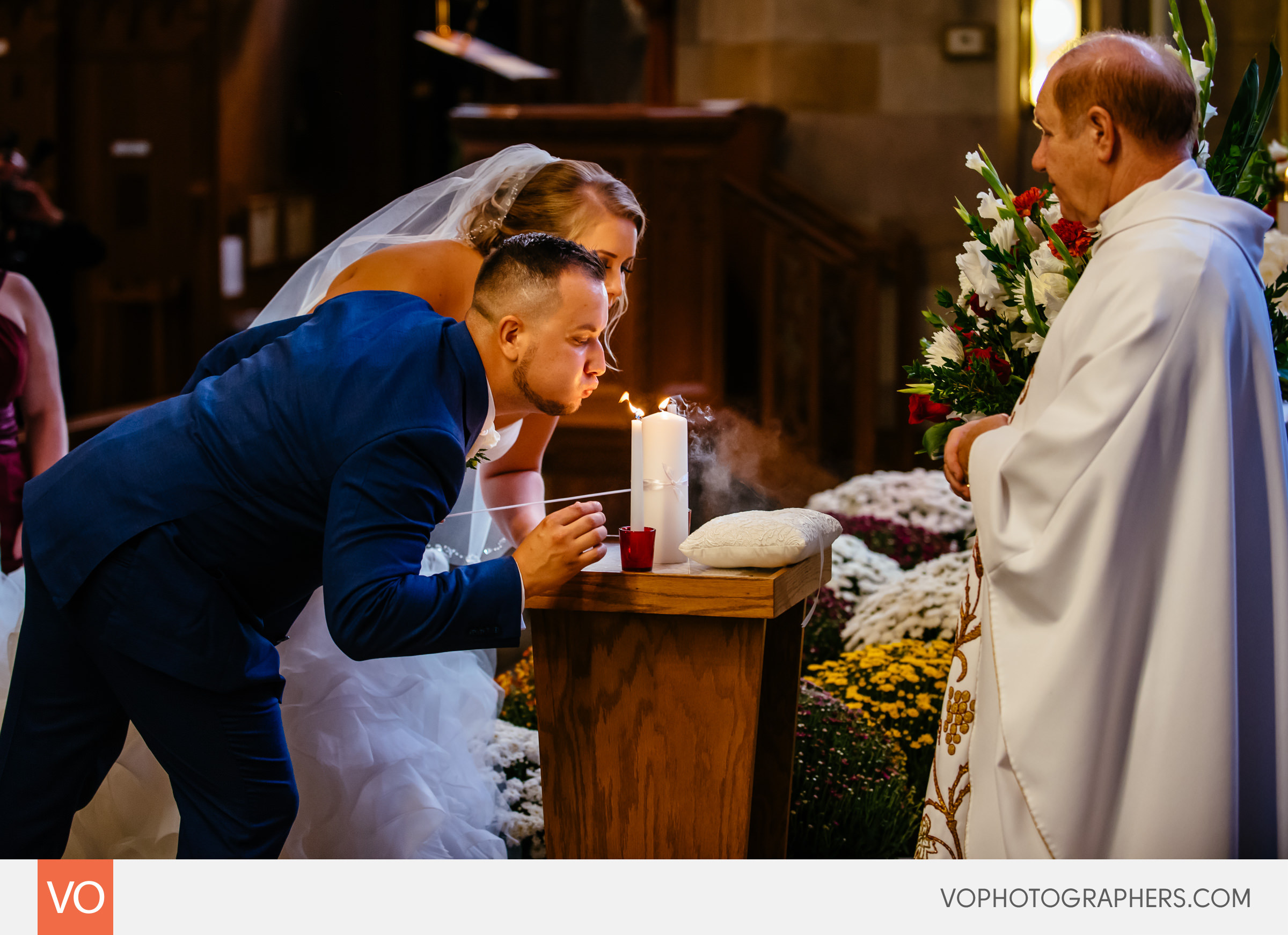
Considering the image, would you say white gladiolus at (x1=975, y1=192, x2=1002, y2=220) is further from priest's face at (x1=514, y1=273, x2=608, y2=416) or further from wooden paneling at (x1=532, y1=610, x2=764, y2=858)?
wooden paneling at (x1=532, y1=610, x2=764, y2=858)

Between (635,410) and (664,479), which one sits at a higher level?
(635,410)

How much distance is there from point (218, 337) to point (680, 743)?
22.3 feet

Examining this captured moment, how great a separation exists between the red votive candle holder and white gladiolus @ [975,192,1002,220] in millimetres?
864

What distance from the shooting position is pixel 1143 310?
63.3 inches

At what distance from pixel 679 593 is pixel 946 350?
0.67m

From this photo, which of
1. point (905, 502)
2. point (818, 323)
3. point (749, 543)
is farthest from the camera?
point (818, 323)

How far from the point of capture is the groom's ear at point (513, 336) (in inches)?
73.9

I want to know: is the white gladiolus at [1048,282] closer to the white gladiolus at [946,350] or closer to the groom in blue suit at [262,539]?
the white gladiolus at [946,350]

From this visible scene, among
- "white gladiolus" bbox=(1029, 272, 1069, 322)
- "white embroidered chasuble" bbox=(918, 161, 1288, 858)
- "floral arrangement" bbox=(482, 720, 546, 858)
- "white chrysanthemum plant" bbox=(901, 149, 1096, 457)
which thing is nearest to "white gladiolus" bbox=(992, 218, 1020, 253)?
"white chrysanthemum plant" bbox=(901, 149, 1096, 457)

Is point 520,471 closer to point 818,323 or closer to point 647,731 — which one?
point 647,731

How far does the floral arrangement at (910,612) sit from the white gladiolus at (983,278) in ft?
4.88

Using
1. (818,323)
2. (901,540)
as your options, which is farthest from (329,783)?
(818,323)

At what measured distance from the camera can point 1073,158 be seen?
A: 179 cm

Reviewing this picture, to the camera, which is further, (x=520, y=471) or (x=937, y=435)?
(x=520, y=471)
